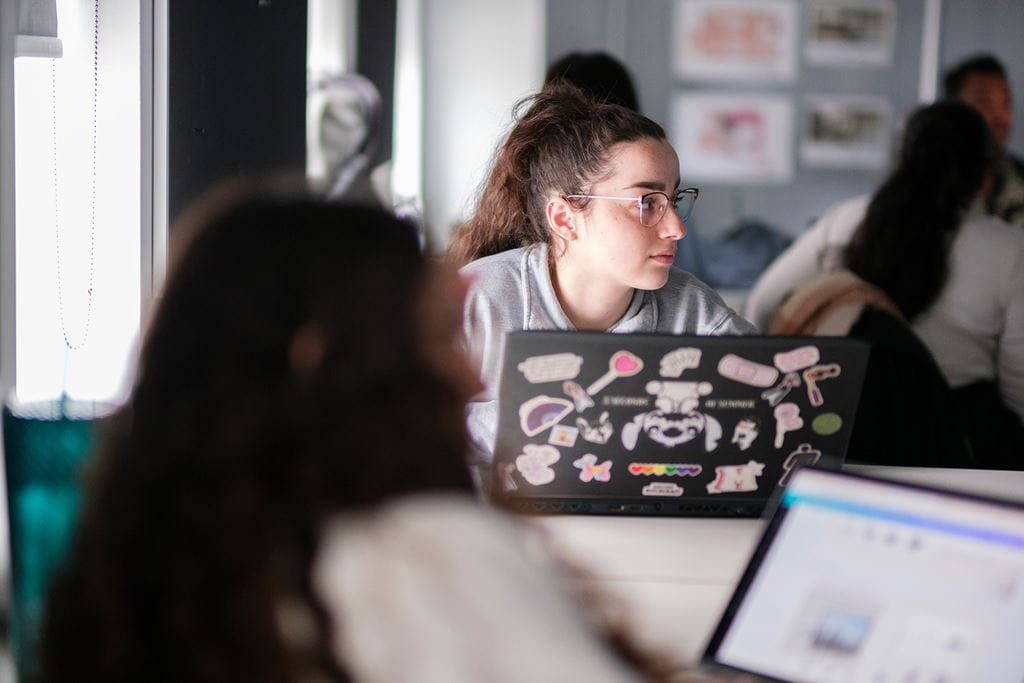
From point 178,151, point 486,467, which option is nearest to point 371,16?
point 178,151

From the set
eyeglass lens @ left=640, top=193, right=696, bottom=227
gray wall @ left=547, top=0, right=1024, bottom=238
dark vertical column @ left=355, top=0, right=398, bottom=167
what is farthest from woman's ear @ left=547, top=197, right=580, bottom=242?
gray wall @ left=547, top=0, right=1024, bottom=238

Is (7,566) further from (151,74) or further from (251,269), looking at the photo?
(151,74)

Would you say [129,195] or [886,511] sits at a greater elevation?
[129,195]

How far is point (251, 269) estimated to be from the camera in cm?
82

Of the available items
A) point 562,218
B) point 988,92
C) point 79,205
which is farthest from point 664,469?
point 988,92

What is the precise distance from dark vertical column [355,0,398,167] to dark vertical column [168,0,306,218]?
5.38ft

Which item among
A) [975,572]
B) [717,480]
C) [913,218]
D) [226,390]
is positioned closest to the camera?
[226,390]

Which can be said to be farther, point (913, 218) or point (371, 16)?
point (371, 16)

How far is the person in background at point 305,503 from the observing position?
2.59 ft

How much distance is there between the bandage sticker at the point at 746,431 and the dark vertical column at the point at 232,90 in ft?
3.63

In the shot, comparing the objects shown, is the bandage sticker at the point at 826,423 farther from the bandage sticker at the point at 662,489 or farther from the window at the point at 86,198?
the window at the point at 86,198

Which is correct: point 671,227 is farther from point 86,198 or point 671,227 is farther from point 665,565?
point 86,198

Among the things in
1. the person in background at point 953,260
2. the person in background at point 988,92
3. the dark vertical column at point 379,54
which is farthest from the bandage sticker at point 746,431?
the dark vertical column at point 379,54

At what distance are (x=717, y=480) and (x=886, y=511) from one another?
0.42 meters
